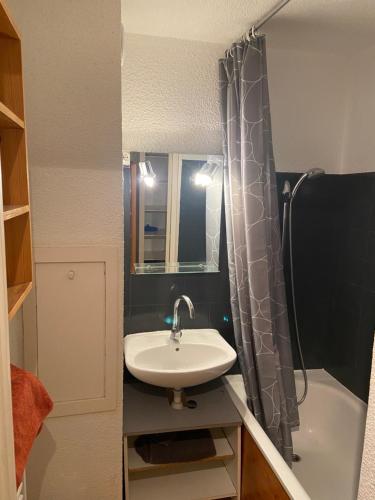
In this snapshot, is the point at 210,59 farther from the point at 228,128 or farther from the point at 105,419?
the point at 105,419

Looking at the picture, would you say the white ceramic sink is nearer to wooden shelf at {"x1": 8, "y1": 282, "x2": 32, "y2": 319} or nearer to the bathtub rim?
the bathtub rim

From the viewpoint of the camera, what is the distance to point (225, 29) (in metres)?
1.76

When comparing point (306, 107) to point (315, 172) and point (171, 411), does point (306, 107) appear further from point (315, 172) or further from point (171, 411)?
point (171, 411)

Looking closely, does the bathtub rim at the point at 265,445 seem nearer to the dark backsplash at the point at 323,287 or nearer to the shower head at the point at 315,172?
the dark backsplash at the point at 323,287

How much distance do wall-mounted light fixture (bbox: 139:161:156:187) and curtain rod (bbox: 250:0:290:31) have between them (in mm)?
785

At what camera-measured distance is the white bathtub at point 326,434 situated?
6.33ft

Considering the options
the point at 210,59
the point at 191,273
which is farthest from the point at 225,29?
the point at 191,273

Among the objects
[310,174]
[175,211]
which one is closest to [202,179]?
[175,211]

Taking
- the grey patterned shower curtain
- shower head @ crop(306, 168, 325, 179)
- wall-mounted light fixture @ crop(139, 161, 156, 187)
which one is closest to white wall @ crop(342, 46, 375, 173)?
shower head @ crop(306, 168, 325, 179)

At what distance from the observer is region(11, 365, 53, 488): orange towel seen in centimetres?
87

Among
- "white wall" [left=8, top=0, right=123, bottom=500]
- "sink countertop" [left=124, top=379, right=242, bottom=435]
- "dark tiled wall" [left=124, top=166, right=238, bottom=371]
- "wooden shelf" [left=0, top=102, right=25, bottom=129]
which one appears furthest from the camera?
"dark tiled wall" [left=124, top=166, right=238, bottom=371]

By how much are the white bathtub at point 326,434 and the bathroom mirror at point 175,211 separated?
74 centimetres

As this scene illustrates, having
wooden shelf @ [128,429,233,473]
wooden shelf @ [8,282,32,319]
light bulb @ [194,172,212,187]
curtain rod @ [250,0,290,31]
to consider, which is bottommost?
wooden shelf @ [128,429,233,473]

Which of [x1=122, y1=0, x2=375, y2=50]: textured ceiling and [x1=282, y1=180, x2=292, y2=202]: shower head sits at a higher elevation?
[x1=122, y1=0, x2=375, y2=50]: textured ceiling
